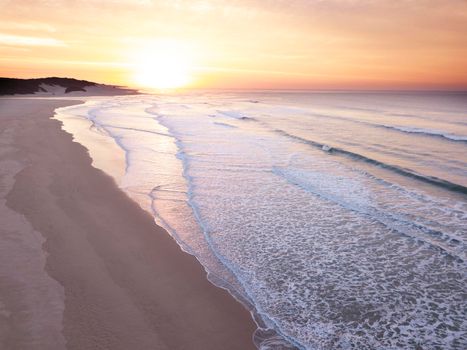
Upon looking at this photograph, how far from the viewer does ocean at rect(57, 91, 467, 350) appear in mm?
5504

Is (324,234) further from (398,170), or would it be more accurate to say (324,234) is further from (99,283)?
(398,170)

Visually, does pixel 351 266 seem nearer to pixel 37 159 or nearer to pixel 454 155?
pixel 37 159

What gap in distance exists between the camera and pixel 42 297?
549cm

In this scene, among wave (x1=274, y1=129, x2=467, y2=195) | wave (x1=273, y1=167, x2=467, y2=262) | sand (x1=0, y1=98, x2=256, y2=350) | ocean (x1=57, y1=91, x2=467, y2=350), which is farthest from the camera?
wave (x1=274, y1=129, x2=467, y2=195)

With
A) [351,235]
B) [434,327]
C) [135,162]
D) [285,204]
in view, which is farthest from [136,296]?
[135,162]

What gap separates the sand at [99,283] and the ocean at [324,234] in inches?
19.6

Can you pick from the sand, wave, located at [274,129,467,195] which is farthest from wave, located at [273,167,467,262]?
the sand

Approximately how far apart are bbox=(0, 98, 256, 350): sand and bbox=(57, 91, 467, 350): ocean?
0.50 m

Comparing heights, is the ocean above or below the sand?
below

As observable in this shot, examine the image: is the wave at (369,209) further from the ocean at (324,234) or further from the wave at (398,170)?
the wave at (398,170)

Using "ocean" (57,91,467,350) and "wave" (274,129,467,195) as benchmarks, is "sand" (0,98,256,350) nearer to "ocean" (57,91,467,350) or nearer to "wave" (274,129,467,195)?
"ocean" (57,91,467,350)

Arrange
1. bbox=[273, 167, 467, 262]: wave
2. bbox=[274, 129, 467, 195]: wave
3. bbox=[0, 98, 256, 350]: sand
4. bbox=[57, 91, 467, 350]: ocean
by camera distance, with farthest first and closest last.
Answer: bbox=[274, 129, 467, 195]: wave < bbox=[273, 167, 467, 262]: wave < bbox=[57, 91, 467, 350]: ocean < bbox=[0, 98, 256, 350]: sand

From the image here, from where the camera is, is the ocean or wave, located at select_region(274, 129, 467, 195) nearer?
the ocean

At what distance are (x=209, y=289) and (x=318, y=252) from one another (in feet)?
9.21
